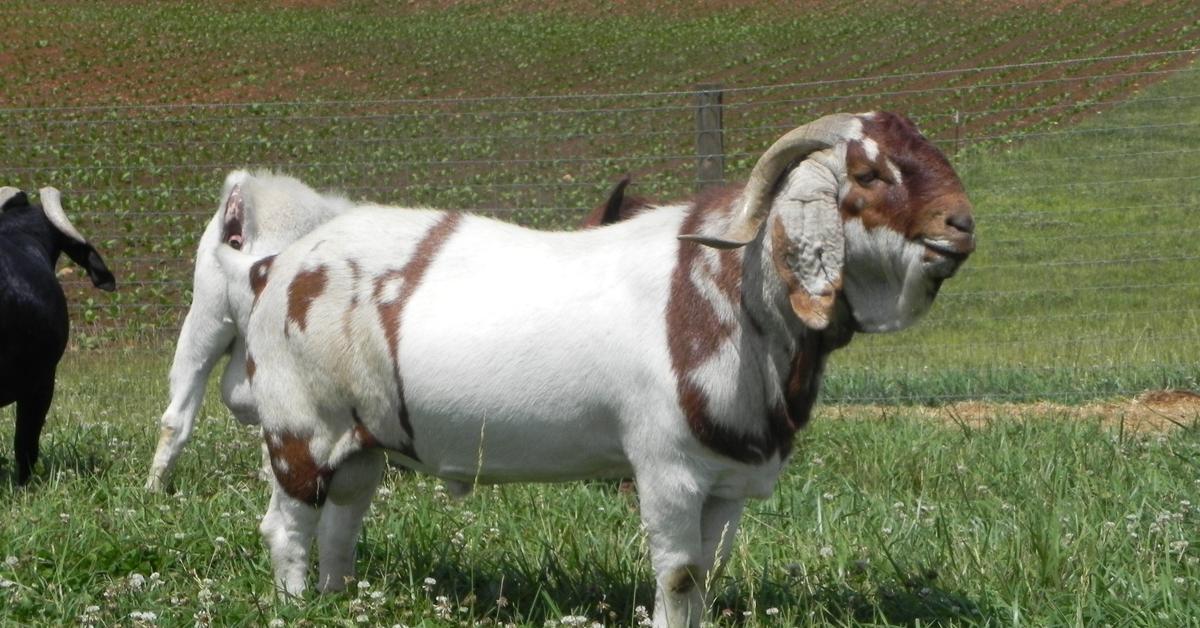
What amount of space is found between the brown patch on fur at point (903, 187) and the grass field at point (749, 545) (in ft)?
3.80

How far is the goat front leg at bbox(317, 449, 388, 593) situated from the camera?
4781mm

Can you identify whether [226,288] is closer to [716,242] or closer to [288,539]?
[288,539]

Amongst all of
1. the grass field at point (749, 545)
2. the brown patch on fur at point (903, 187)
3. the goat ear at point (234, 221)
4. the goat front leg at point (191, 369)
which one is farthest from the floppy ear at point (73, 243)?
the brown patch on fur at point (903, 187)

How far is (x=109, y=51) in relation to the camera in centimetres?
3644

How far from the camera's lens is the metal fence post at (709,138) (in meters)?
10.2

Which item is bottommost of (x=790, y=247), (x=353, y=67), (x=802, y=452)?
(x=353, y=67)

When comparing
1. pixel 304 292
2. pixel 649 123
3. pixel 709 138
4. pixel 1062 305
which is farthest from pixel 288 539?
pixel 649 123

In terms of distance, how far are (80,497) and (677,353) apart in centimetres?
313

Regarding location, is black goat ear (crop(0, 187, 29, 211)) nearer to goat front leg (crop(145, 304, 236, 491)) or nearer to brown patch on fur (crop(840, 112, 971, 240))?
goat front leg (crop(145, 304, 236, 491))

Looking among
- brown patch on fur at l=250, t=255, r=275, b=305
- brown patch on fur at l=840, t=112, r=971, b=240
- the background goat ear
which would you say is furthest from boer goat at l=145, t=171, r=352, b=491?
brown patch on fur at l=840, t=112, r=971, b=240

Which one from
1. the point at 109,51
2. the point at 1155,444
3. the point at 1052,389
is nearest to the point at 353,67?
the point at 109,51

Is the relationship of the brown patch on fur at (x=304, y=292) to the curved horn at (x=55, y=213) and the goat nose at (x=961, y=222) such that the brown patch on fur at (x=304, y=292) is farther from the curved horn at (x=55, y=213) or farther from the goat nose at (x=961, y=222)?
the curved horn at (x=55, y=213)

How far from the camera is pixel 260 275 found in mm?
5105

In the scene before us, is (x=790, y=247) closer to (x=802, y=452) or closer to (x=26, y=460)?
(x=802, y=452)
